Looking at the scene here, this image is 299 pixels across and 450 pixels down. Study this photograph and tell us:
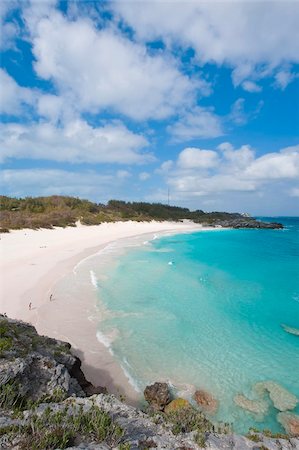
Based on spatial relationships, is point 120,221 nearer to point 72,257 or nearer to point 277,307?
point 72,257

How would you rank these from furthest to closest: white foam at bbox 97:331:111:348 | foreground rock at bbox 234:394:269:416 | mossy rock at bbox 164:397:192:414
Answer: white foam at bbox 97:331:111:348 < foreground rock at bbox 234:394:269:416 < mossy rock at bbox 164:397:192:414

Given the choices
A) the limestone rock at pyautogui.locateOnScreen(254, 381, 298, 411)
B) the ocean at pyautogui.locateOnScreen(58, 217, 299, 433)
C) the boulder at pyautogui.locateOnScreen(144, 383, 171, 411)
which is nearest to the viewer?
the boulder at pyautogui.locateOnScreen(144, 383, 171, 411)

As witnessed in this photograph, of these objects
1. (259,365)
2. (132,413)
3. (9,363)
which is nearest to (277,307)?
(259,365)

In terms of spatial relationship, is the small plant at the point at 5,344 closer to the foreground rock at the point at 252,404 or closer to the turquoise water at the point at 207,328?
the turquoise water at the point at 207,328

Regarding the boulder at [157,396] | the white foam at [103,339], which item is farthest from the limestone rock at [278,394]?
the white foam at [103,339]

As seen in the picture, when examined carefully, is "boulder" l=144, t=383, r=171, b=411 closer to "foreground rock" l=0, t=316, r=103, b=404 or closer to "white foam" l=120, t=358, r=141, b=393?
"white foam" l=120, t=358, r=141, b=393

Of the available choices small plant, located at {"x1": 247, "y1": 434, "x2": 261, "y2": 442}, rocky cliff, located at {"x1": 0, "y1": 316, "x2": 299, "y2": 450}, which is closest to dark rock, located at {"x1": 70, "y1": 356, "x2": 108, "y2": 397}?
rocky cliff, located at {"x1": 0, "y1": 316, "x2": 299, "y2": 450}

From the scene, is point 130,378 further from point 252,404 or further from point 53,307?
point 53,307
